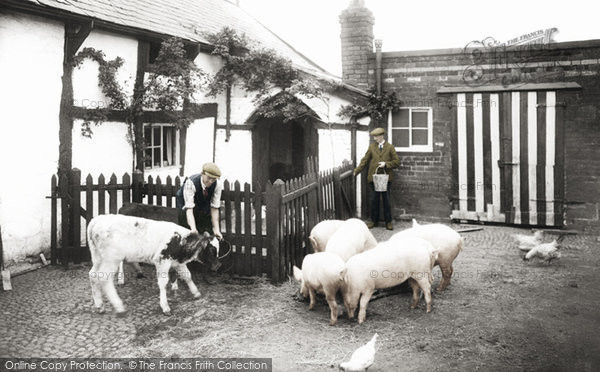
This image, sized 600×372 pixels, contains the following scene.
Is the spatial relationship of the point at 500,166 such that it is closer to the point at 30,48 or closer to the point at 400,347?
the point at 400,347

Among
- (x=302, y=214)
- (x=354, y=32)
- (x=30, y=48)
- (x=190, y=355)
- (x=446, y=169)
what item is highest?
(x=354, y=32)

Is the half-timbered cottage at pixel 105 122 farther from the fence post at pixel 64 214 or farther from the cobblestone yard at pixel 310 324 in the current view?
the cobblestone yard at pixel 310 324

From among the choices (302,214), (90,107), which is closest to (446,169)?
(302,214)

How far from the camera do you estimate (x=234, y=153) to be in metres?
12.4

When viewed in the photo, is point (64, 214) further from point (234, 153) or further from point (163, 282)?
point (234, 153)

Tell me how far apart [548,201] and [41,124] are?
994 centimetres

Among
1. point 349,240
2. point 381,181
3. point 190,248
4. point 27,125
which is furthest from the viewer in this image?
point 381,181

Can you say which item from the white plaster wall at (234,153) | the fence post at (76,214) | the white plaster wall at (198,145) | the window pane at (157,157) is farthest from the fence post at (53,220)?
the white plaster wall at (234,153)

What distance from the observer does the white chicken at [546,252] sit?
7613mm

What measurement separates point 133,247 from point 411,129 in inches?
301

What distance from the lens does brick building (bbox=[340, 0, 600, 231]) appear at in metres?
10.3

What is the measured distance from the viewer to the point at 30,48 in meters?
7.50

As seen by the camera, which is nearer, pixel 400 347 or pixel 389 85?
pixel 400 347

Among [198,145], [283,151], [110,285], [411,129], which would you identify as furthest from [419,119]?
[110,285]
